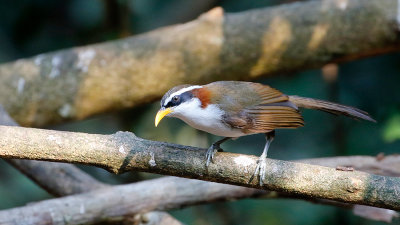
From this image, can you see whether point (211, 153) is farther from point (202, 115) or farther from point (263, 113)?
point (263, 113)

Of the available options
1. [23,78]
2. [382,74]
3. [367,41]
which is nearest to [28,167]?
[23,78]

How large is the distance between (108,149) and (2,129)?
0.50m

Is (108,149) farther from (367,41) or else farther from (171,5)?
(171,5)

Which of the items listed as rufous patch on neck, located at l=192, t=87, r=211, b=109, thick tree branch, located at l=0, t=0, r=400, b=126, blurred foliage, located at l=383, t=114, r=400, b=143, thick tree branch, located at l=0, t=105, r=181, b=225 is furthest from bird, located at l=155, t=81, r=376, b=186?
thick tree branch, located at l=0, t=0, r=400, b=126

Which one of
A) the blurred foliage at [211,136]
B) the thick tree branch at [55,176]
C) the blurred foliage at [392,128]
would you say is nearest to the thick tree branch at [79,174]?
the thick tree branch at [55,176]

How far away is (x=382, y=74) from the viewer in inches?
208

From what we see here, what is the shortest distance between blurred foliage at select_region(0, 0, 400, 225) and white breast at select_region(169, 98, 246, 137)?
2.10 metres

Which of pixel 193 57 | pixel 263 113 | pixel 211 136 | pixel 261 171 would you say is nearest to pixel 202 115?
pixel 263 113

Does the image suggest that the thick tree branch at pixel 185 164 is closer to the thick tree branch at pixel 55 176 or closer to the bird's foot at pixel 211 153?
the bird's foot at pixel 211 153

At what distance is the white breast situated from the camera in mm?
2752

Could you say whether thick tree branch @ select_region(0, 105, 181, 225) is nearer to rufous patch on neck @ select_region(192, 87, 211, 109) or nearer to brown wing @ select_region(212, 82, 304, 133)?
rufous patch on neck @ select_region(192, 87, 211, 109)

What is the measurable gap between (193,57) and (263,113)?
77.9 inches

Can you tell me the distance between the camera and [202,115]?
2.76 metres

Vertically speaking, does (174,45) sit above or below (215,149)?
above
